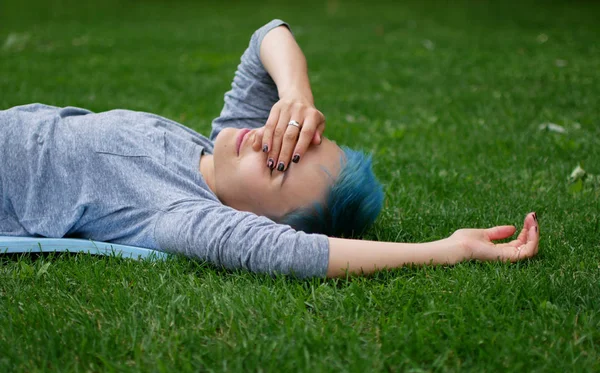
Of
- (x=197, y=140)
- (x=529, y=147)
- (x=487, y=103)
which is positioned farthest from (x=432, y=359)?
(x=487, y=103)

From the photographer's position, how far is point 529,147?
13.9 feet

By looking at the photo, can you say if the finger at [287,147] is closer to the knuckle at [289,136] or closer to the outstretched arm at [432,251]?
the knuckle at [289,136]

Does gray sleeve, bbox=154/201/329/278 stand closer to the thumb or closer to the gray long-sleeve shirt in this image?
the gray long-sleeve shirt

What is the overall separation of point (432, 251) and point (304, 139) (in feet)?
2.16

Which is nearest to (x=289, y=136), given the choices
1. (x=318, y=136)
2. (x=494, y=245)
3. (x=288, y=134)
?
(x=288, y=134)

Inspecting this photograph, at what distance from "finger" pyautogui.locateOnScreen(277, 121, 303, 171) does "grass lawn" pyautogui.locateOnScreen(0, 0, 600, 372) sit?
0.46m

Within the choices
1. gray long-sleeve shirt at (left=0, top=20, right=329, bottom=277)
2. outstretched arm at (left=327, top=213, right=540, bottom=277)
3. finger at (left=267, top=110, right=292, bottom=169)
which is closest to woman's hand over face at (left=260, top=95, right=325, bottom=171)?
finger at (left=267, top=110, right=292, bottom=169)

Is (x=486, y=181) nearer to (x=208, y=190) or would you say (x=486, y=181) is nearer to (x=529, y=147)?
(x=529, y=147)

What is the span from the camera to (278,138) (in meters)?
2.55

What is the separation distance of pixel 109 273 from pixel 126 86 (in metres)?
4.96

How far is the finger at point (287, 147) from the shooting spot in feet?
8.25

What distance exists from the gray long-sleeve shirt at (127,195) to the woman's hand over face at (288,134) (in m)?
0.27

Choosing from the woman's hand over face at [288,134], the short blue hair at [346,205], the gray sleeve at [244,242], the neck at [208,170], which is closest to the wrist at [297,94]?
the woman's hand over face at [288,134]

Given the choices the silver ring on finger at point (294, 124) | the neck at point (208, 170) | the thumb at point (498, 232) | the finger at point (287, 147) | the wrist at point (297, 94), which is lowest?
the thumb at point (498, 232)
